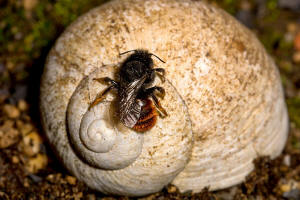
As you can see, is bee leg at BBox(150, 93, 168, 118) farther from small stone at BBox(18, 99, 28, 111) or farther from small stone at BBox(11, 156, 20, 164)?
small stone at BBox(18, 99, 28, 111)

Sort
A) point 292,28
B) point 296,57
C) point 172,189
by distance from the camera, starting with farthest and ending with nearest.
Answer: point 292,28 → point 296,57 → point 172,189

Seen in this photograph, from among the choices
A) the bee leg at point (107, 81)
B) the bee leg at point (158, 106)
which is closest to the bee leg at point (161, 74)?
the bee leg at point (158, 106)

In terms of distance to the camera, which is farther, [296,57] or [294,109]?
[296,57]

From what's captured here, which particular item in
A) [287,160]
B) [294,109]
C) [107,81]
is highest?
[107,81]

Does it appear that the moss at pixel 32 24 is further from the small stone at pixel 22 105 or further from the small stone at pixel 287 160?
the small stone at pixel 287 160

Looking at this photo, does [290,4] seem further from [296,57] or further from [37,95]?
[37,95]

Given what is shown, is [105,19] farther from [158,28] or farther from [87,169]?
[87,169]

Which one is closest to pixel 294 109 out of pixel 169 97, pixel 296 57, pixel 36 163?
pixel 296 57

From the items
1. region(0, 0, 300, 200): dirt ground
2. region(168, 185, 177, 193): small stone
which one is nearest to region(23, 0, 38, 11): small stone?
region(0, 0, 300, 200): dirt ground
